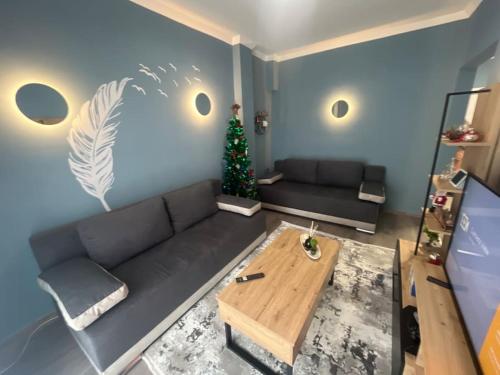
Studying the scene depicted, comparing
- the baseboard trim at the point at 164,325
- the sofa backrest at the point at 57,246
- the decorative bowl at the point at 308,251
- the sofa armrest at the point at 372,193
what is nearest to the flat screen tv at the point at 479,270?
the decorative bowl at the point at 308,251

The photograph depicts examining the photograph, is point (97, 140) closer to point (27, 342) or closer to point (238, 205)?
point (238, 205)

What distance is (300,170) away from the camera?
385cm

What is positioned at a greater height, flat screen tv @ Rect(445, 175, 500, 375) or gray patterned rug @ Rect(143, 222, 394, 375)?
flat screen tv @ Rect(445, 175, 500, 375)

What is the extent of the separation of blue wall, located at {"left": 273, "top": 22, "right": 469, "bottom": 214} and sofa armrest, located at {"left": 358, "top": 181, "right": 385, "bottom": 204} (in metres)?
0.59

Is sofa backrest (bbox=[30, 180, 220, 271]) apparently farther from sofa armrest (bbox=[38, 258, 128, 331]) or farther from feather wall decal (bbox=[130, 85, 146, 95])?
feather wall decal (bbox=[130, 85, 146, 95])

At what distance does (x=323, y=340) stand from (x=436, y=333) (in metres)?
0.77

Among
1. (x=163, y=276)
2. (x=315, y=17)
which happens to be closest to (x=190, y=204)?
(x=163, y=276)

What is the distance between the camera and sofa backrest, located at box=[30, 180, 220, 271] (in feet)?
4.98

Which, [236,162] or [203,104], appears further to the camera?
[236,162]

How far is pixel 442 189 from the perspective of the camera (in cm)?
Result: 139

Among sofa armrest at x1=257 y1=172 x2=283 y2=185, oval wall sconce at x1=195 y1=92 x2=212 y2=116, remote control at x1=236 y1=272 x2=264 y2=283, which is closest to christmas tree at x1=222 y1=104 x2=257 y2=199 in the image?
sofa armrest at x1=257 y1=172 x2=283 y2=185

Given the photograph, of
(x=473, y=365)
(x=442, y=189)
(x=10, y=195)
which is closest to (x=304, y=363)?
(x=473, y=365)

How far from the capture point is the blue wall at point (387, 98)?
9.15 ft

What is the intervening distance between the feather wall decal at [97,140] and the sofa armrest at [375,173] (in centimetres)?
357
